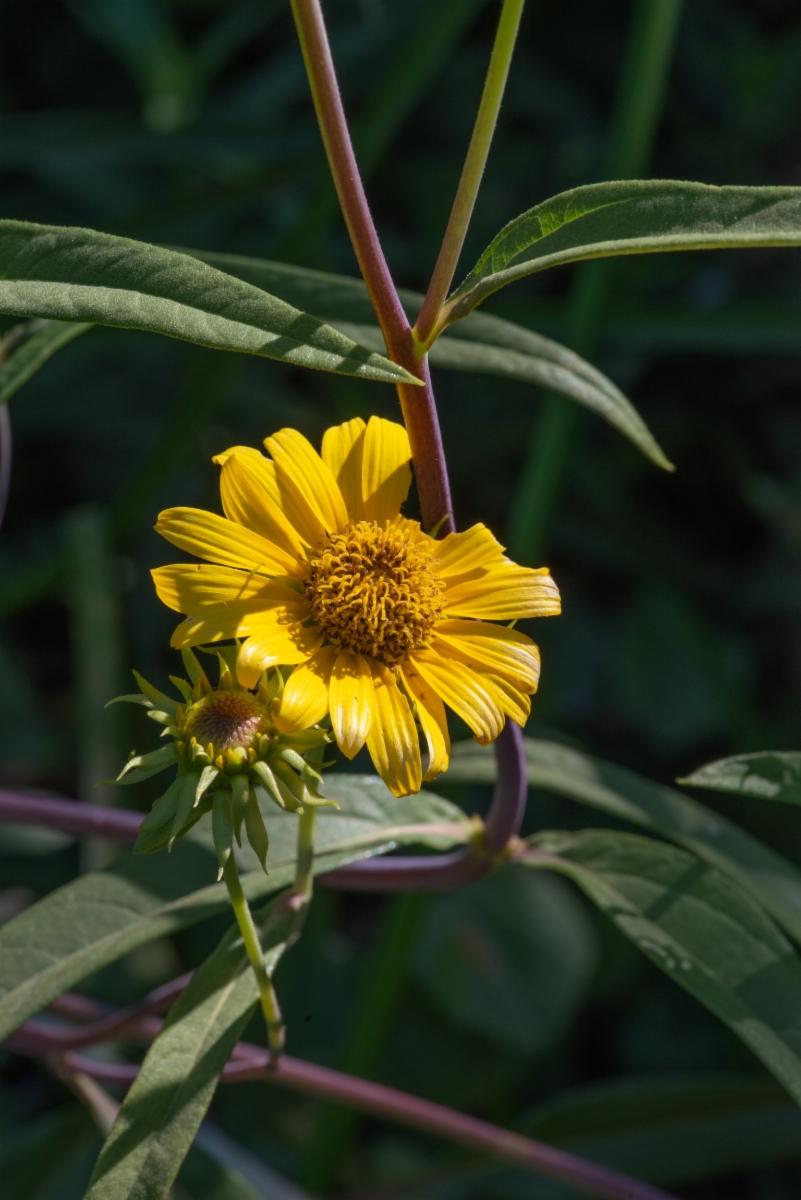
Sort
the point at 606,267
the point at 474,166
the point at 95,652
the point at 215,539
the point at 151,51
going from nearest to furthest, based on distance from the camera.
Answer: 1. the point at 474,166
2. the point at 215,539
3. the point at 95,652
4. the point at 606,267
5. the point at 151,51

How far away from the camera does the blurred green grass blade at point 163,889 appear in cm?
75

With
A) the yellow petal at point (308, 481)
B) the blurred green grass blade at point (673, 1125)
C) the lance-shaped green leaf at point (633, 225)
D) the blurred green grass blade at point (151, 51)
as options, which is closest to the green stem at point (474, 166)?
the lance-shaped green leaf at point (633, 225)

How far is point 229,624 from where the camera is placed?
2.11 feet

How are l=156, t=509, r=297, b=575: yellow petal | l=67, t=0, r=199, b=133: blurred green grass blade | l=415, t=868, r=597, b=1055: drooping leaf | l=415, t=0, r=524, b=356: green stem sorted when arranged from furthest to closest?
l=67, t=0, r=199, b=133: blurred green grass blade
l=415, t=868, r=597, b=1055: drooping leaf
l=156, t=509, r=297, b=575: yellow petal
l=415, t=0, r=524, b=356: green stem

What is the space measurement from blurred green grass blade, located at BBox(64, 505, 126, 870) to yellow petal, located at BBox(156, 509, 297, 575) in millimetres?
800

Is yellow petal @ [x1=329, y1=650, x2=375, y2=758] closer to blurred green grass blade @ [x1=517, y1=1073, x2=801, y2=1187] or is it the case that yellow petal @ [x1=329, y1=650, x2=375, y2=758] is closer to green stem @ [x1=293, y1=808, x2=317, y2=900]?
green stem @ [x1=293, y1=808, x2=317, y2=900]

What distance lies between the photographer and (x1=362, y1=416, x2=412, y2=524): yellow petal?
73 centimetres

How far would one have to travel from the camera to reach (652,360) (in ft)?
6.89

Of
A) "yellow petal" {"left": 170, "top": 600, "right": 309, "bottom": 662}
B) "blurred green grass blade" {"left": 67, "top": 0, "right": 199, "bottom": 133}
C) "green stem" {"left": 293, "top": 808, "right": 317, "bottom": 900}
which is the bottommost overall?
"green stem" {"left": 293, "top": 808, "right": 317, "bottom": 900}

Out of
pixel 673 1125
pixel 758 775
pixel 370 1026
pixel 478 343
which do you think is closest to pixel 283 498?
pixel 478 343

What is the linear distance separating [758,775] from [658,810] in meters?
0.32

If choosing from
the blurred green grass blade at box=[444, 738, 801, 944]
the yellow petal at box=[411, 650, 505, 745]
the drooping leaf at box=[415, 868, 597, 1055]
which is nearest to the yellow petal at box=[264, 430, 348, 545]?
the yellow petal at box=[411, 650, 505, 745]

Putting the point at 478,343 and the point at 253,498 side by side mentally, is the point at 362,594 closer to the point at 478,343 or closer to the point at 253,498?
the point at 253,498

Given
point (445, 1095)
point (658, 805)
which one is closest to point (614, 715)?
point (445, 1095)
